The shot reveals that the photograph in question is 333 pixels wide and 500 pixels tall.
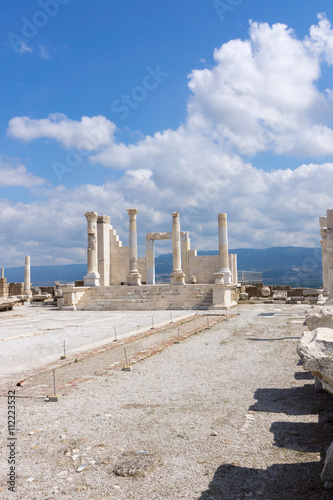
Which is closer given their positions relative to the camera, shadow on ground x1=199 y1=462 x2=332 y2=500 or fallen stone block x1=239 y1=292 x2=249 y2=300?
shadow on ground x1=199 y1=462 x2=332 y2=500

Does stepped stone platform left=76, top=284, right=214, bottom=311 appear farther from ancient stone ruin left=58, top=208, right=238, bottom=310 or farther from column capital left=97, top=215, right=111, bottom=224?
column capital left=97, top=215, right=111, bottom=224

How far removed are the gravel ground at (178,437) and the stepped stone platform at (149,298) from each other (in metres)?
14.9

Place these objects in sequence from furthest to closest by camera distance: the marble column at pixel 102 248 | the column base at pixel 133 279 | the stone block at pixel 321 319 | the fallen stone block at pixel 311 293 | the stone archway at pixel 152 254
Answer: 1. the stone archway at pixel 152 254
2. the marble column at pixel 102 248
3. the column base at pixel 133 279
4. the fallen stone block at pixel 311 293
5. the stone block at pixel 321 319

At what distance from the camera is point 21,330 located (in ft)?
46.9

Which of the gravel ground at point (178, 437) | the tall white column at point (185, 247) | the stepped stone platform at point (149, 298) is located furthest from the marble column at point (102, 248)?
the gravel ground at point (178, 437)

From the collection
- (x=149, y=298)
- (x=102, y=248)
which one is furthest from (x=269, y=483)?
(x=102, y=248)

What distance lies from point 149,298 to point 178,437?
19.4 metres

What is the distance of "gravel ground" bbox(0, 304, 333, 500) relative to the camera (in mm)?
3498

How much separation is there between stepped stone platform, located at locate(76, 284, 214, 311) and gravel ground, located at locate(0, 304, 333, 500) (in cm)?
1488

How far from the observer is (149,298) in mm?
23828

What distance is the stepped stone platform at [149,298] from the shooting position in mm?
22750

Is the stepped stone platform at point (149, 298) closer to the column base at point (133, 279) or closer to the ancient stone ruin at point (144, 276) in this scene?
the ancient stone ruin at point (144, 276)

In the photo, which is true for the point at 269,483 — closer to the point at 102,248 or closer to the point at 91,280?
the point at 91,280

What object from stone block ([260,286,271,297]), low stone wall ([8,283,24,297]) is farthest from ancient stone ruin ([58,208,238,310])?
low stone wall ([8,283,24,297])
